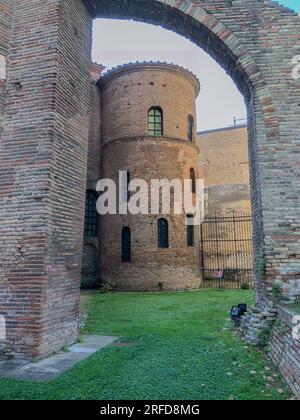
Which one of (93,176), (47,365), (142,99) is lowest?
(47,365)

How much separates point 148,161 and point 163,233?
3.47 meters

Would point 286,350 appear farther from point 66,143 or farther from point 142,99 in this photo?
point 142,99

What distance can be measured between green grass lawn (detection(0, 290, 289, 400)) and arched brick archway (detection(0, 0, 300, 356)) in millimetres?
1048

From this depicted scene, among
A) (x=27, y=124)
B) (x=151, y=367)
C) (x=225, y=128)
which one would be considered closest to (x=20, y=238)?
(x=27, y=124)

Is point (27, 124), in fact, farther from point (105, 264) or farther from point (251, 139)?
point (105, 264)

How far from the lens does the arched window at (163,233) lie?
1442cm

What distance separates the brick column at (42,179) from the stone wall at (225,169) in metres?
15.8

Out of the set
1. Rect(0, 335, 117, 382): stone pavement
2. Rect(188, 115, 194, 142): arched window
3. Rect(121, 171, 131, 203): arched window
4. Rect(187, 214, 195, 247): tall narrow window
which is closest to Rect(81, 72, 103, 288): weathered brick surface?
Rect(121, 171, 131, 203): arched window

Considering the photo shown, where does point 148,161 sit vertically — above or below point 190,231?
above

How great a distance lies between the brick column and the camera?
472 centimetres

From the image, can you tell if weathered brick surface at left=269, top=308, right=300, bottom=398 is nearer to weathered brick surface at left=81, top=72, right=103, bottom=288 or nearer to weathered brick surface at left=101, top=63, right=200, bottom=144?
weathered brick surface at left=81, top=72, right=103, bottom=288

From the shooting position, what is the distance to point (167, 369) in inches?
163

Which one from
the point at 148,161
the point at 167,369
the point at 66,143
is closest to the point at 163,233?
the point at 148,161

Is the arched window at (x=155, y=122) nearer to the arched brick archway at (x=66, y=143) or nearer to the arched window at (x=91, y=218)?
the arched window at (x=91, y=218)
